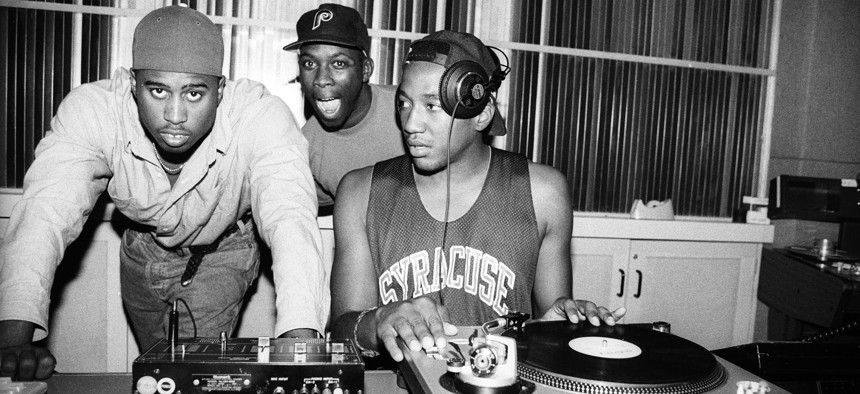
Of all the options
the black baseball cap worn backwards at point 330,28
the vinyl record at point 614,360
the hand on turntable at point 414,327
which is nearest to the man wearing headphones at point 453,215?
the hand on turntable at point 414,327

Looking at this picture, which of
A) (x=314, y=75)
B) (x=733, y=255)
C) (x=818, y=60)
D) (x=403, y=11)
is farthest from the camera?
(x=818, y=60)

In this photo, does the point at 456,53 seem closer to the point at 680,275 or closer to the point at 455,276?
Result: the point at 455,276

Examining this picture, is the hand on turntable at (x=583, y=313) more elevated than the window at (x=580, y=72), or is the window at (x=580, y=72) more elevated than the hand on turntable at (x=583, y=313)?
the window at (x=580, y=72)

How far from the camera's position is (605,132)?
10.5ft

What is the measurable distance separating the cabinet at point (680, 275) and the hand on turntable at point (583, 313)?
171 cm

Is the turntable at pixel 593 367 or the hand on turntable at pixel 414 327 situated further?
the hand on turntable at pixel 414 327

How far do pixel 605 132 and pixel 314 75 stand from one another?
165 centimetres

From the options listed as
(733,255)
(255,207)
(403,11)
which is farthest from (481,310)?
(733,255)

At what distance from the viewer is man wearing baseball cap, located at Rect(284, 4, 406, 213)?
2297mm

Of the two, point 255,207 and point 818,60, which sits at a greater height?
point 818,60

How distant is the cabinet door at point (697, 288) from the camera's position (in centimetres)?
307

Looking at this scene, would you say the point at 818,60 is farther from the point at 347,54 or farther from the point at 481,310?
the point at 481,310

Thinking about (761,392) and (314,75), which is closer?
(761,392)

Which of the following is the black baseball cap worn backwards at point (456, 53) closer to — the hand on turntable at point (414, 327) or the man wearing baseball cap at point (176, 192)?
the man wearing baseball cap at point (176, 192)
